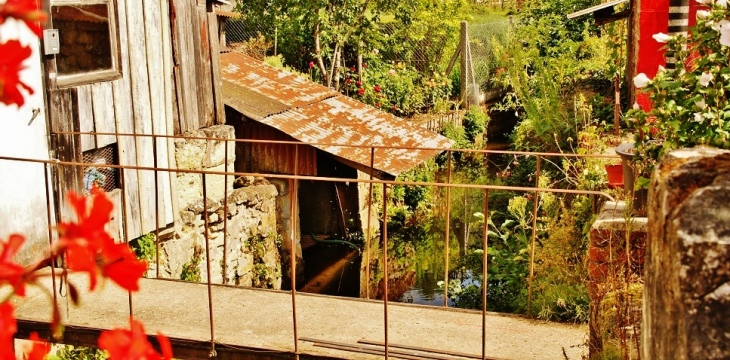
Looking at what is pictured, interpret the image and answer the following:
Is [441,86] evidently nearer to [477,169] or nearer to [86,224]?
[477,169]

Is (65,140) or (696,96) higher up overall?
(696,96)

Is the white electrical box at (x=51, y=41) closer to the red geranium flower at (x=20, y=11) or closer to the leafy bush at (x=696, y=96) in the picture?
the leafy bush at (x=696, y=96)

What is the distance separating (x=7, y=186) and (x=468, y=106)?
1467 cm

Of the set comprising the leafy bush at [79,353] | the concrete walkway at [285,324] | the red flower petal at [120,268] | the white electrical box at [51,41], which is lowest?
the leafy bush at [79,353]

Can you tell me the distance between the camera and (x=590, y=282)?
4.39 metres

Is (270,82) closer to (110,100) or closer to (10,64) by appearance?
(110,100)

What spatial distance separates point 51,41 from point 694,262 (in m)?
6.03

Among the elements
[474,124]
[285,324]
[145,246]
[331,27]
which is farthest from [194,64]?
[474,124]

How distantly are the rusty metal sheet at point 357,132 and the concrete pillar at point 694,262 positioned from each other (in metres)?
8.94

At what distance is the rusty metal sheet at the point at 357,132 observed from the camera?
11844 millimetres

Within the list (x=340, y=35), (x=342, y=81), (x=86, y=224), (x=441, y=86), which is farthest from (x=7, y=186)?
(x=441, y=86)

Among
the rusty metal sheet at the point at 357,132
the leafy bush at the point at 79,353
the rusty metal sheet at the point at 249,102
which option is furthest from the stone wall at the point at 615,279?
the rusty metal sheet at the point at 249,102

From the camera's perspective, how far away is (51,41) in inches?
275

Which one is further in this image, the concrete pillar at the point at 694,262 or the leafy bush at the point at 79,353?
the leafy bush at the point at 79,353
